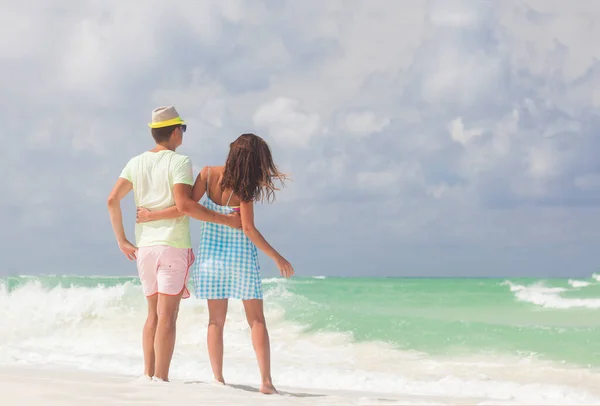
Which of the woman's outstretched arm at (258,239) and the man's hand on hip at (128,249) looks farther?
the man's hand on hip at (128,249)

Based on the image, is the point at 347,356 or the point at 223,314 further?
the point at 347,356

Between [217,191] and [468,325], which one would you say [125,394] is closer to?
[217,191]

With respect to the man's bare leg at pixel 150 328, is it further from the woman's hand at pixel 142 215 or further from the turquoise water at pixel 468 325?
the turquoise water at pixel 468 325

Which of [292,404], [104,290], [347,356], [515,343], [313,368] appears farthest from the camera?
[104,290]

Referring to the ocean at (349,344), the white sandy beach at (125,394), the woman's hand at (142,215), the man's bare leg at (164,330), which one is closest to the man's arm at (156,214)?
the woman's hand at (142,215)

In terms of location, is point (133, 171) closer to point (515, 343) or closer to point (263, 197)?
point (263, 197)

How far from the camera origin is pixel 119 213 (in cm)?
475

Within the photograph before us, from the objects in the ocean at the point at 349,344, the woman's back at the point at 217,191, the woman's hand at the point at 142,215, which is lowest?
the ocean at the point at 349,344

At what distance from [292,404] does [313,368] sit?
414cm

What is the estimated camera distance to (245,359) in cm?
976

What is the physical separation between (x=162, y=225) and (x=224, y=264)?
44 centimetres

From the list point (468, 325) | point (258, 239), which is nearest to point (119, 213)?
point (258, 239)

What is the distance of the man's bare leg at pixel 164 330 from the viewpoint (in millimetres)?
4582

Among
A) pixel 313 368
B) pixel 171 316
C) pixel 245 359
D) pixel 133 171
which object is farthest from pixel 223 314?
pixel 245 359
